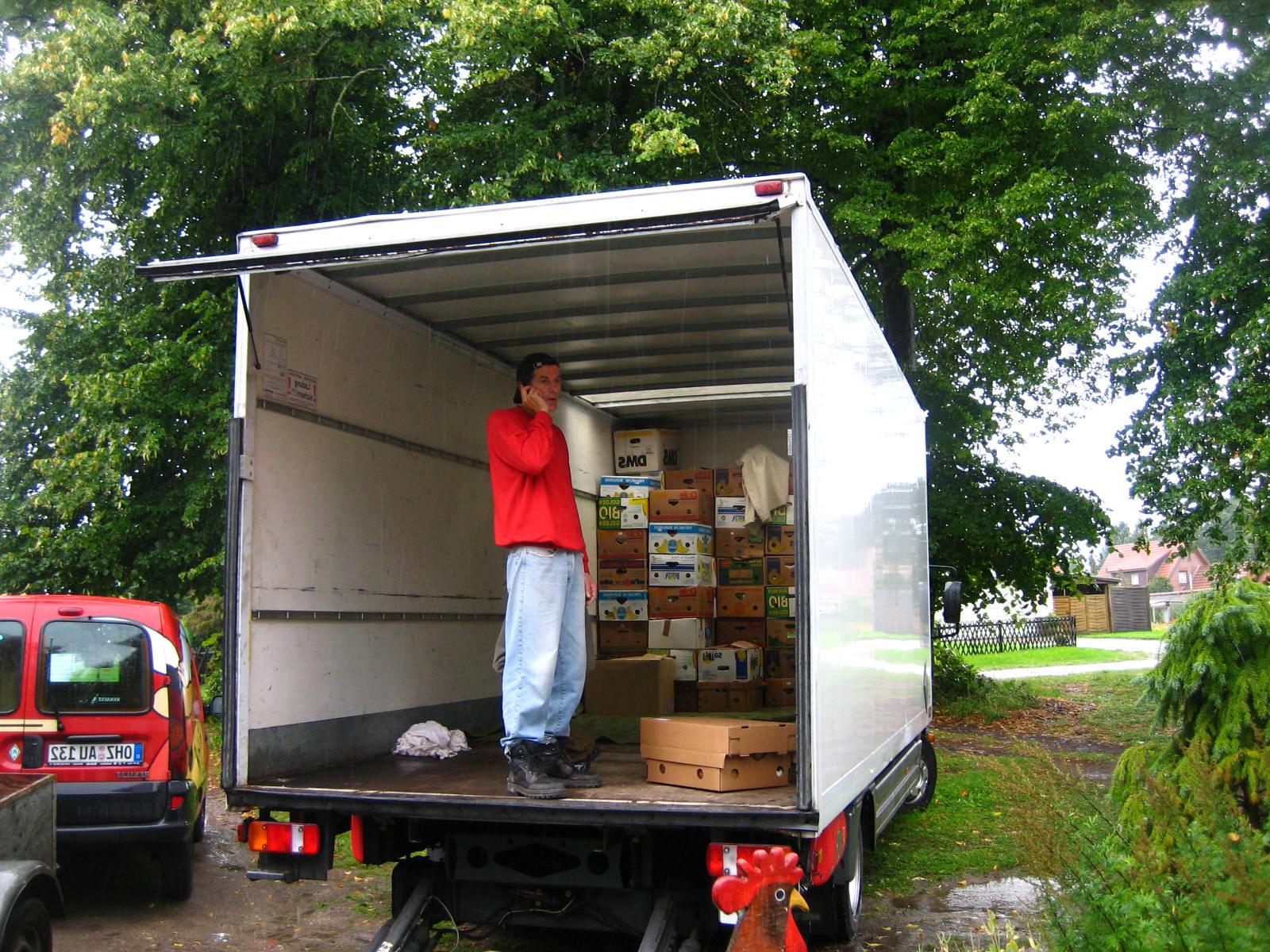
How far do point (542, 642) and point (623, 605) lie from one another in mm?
3685

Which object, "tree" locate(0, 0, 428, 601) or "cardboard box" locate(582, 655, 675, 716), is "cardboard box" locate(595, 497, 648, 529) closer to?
"cardboard box" locate(582, 655, 675, 716)

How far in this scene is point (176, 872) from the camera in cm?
693

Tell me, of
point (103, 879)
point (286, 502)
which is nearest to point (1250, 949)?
point (286, 502)

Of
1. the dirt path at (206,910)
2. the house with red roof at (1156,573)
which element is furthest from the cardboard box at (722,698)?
the house with red roof at (1156,573)

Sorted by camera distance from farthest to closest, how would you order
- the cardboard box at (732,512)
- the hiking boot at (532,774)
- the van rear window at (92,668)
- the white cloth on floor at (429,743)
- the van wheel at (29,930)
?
the cardboard box at (732,512) → the van rear window at (92,668) → the white cloth on floor at (429,743) → the hiking boot at (532,774) → the van wheel at (29,930)

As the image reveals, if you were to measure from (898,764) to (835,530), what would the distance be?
2.94 metres

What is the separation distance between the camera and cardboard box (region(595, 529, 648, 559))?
8.80 meters

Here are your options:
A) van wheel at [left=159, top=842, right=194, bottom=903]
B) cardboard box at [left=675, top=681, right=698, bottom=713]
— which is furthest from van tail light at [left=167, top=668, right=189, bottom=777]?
cardboard box at [left=675, top=681, right=698, bottom=713]

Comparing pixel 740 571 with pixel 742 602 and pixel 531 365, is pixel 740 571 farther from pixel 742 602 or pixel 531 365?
pixel 531 365

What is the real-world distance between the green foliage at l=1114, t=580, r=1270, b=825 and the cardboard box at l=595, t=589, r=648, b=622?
14.4ft

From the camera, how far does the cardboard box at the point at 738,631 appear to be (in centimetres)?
866

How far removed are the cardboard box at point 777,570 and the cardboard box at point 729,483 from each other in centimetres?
53

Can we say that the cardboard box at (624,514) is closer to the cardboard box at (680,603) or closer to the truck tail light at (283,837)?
the cardboard box at (680,603)

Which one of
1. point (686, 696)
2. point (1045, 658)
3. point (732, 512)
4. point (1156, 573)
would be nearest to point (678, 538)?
point (732, 512)
